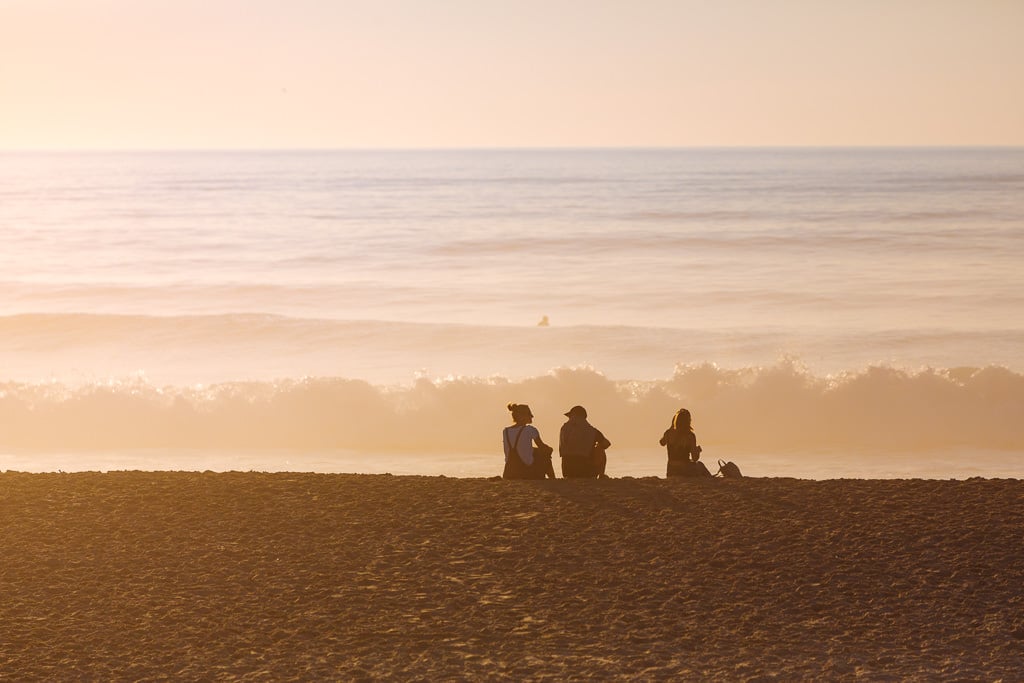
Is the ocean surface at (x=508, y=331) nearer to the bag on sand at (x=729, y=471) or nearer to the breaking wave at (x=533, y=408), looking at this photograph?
the breaking wave at (x=533, y=408)

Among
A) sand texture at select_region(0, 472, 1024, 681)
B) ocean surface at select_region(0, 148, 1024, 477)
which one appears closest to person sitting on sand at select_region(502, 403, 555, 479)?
sand texture at select_region(0, 472, 1024, 681)

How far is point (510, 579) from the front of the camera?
9.29 meters

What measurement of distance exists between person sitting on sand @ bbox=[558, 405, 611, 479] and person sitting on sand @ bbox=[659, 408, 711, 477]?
0.62 meters

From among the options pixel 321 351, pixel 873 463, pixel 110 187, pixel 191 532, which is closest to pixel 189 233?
pixel 321 351

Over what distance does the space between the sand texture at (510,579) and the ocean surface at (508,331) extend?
19.3ft

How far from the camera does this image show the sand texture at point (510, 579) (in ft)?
25.9

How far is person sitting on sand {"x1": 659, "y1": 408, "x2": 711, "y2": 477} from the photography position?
40.3ft

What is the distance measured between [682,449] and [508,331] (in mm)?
21531

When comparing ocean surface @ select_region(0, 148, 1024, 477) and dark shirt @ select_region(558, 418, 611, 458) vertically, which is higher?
ocean surface @ select_region(0, 148, 1024, 477)

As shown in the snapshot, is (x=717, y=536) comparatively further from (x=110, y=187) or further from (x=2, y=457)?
(x=110, y=187)

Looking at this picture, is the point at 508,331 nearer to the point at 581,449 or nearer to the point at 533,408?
the point at 533,408

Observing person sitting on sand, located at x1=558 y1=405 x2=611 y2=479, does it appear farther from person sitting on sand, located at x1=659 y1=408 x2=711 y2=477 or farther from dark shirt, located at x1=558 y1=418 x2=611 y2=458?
person sitting on sand, located at x1=659 y1=408 x2=711 y2=477

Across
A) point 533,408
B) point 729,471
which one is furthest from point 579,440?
point 533,408

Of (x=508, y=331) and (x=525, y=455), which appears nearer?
(x=525, y=455)
